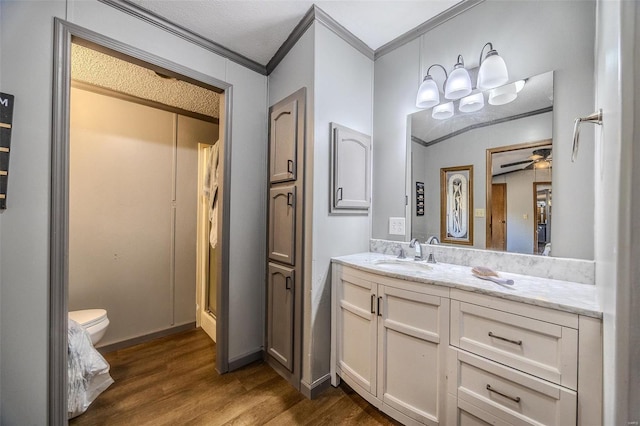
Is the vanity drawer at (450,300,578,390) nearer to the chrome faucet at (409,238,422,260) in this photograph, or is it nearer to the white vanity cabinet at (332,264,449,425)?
the white vanity cabinet at (332,264,449,425)

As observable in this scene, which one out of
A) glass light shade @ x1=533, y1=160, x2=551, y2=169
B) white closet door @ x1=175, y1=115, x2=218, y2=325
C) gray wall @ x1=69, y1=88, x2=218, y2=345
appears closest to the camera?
glass light shade @ x1=533, y1=160, x2=551, y2=169

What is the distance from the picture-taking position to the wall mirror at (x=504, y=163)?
1.35 m

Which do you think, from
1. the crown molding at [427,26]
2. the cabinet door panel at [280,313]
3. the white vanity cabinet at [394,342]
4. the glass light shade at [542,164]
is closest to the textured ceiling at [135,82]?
the crown molding at [427,26]

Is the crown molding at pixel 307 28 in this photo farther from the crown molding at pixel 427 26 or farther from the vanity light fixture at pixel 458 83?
the vanity light fixture at pixel 458 83

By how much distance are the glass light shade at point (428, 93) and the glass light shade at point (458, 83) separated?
91 mm

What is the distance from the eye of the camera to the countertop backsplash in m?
1.23

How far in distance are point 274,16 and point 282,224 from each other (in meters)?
1.43

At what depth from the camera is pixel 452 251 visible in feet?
5.43

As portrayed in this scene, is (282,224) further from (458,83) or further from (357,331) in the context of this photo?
(458,83)

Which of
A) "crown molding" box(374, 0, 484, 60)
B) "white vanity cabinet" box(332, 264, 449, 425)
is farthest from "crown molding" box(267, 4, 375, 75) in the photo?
"white vanity cabinet" box(332, 264, 449, 425)

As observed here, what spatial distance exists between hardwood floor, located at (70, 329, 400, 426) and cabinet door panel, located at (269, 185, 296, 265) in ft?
2.94

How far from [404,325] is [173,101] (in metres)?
2.86

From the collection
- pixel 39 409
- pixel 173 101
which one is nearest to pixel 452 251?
pixel 39 409

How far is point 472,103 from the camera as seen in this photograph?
1.60 meters
